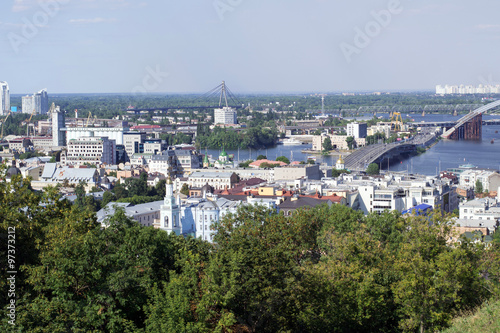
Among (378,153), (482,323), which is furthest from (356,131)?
(482,323)

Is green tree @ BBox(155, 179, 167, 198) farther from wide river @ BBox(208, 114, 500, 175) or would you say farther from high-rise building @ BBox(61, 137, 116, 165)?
wide river @ BBox(208, 114, 500, 175)

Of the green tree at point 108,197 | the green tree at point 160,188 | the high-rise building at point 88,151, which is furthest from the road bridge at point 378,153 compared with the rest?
the green tree at point 108,197

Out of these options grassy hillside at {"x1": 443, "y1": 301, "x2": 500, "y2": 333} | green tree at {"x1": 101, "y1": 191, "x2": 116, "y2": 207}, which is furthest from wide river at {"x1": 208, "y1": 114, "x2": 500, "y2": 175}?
grassy hillside at {"x1": 443, "y1": 301, "x2": 500, "y2": 333}

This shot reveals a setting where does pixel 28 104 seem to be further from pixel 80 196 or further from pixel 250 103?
pixel 80 196

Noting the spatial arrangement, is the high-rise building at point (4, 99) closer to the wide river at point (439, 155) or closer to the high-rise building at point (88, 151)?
the wide river at point (439, 155)

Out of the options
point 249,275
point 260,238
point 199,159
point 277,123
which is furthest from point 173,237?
point 277,123
